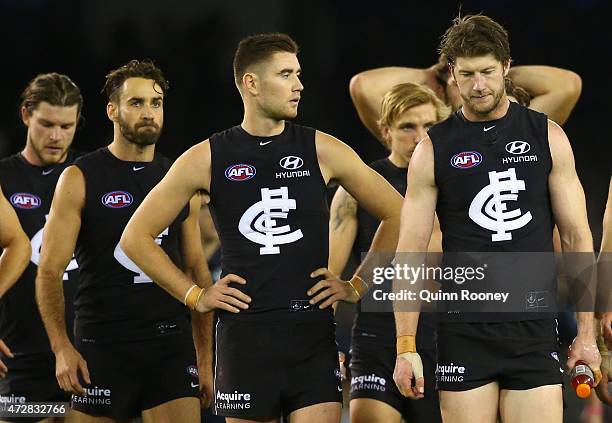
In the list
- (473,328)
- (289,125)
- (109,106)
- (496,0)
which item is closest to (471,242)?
(473,328)

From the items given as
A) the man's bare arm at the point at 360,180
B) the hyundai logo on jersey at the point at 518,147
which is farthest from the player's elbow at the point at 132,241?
the hyundai logo on jersey at the point at 518,147

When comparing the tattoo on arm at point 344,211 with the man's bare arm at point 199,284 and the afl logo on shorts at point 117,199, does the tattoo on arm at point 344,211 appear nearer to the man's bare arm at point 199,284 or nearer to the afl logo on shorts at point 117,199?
the man's bare arm at point 199,284

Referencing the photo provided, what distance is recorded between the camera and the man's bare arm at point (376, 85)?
22.3 ft

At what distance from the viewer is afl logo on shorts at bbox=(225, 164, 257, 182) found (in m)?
4.68

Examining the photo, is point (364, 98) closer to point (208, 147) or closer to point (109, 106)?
point (109, 106)

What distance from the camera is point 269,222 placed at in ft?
15.2

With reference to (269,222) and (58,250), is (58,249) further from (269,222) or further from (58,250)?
(269,222)

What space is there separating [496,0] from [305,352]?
23.7 feet

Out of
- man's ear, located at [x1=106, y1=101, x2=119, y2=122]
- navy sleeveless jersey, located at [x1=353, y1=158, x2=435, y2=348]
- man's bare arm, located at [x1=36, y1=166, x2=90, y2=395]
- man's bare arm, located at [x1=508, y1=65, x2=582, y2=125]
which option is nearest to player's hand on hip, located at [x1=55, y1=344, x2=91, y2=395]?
man's bare arm, located at [x1=36, y1=166, x2=90, y2=395]

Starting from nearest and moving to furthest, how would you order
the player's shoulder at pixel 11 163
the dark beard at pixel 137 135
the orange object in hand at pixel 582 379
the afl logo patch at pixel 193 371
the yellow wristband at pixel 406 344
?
1. the orange object in hand at pixel 582 379
2. the yellow wristband at pixel 406 344
3. the afl logo patch at pixel 193 371
4. the dark beard at pixel 137 135
5. the player's shoulder at pixel 11 163

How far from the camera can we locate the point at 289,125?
4.86 m

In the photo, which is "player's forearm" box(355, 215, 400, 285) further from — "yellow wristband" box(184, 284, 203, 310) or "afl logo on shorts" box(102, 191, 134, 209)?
"afl logo on shorts" box(102, 191, 134, 209)

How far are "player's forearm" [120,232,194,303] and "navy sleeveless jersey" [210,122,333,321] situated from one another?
235 mm

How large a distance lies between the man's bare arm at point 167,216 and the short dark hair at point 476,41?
113 cm
